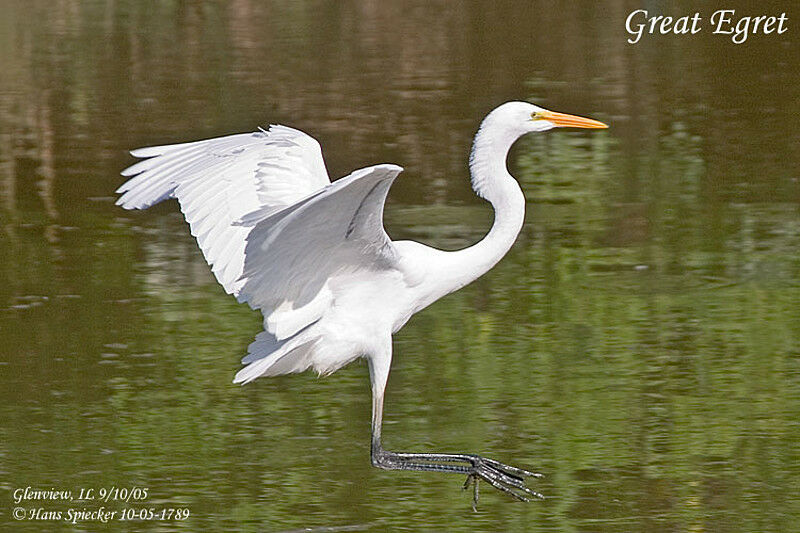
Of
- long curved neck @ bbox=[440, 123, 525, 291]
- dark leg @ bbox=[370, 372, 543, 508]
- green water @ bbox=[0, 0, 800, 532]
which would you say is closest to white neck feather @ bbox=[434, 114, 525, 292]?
long curved neck @ bbox=[440, 123, 525, 291]

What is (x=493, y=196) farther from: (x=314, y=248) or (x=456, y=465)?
(x=456, y=465)

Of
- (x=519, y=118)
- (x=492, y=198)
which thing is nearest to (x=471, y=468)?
(x=492, y=198)

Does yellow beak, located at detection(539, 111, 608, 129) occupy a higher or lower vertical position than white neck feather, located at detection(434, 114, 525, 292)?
higher

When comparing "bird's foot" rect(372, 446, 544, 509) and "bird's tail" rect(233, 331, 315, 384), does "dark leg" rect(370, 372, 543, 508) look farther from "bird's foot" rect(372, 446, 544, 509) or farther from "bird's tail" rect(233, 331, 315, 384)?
"bird's tail" rect(233, 331, 315, 384)

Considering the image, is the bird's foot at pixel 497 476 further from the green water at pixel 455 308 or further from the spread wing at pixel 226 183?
the spread wing at pixel 226 183

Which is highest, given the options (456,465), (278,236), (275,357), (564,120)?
(564,120)

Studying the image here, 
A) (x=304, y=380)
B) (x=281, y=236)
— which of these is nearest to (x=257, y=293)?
(x=281, y=236)

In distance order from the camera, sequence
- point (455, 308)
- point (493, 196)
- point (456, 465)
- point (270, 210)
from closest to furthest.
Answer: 1. point (270, 210)
2. point (493, 196)
3. point (456, 465)
4. point (455, 308)

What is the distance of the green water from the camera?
20.5 feet

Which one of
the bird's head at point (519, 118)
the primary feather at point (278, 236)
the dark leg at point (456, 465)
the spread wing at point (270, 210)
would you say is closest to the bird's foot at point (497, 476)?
the dark leg at point (456, 465)

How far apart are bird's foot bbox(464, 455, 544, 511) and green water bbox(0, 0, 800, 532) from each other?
111mm

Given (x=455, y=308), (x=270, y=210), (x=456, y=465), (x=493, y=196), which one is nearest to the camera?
(x=270, y=210)

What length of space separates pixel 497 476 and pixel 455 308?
2.48 metres

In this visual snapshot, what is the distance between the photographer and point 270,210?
5.10 m
